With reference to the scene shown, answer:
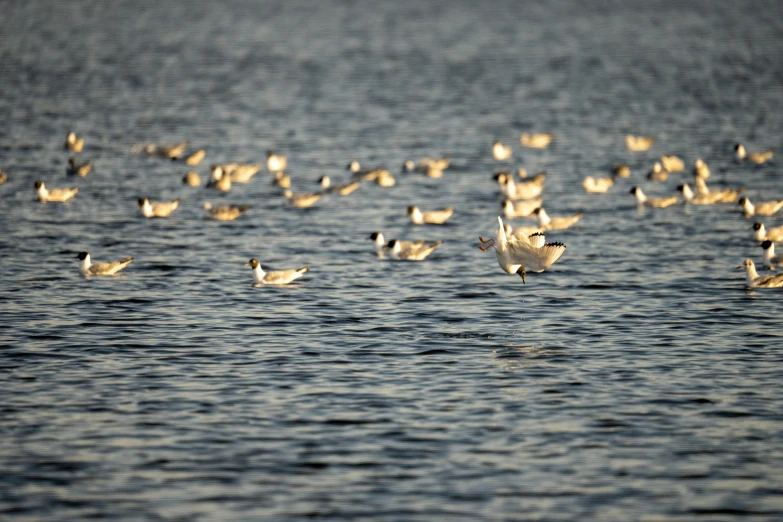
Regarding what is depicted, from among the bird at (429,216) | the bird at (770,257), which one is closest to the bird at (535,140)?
the bird at (429,216)

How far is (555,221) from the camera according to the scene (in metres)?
34.8

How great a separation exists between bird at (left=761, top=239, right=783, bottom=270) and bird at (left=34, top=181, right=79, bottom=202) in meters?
20.2

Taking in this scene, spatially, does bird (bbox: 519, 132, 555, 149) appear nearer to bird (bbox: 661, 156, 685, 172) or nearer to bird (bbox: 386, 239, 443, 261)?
bird (bbox: 661, 156, 685, 172)

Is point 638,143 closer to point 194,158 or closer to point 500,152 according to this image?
point 500,152

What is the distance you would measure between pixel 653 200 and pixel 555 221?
4.85 meters

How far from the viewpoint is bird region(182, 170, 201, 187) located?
42.3m

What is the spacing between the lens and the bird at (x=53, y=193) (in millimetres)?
37750

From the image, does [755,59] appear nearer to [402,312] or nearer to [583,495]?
[402,312]

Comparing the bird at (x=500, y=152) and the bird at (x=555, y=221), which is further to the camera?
the bird at (x=500, y=152)

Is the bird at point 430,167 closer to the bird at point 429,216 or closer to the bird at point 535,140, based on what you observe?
the bird at point 535,140

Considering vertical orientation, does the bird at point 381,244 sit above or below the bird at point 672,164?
above

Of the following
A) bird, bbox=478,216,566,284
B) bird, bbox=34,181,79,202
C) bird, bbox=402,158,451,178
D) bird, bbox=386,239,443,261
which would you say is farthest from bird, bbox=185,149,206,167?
bird, bbox=478,216,566,284

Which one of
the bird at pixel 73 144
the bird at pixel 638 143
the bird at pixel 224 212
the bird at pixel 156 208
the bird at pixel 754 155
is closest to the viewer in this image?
the bird at pixel 156 208

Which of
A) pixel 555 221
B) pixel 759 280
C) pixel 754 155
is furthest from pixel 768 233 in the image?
pixel 754 155
